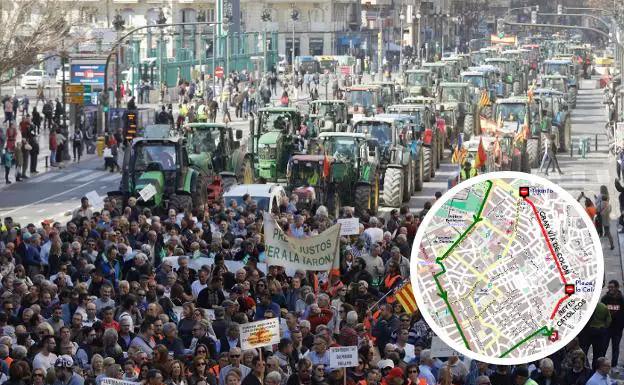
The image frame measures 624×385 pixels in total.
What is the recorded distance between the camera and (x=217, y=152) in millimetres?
42531

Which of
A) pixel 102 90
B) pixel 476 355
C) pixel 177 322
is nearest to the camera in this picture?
pixel 476 355

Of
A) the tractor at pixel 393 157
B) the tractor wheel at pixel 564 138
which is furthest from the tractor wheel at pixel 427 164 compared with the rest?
the tractor wheel at pixel 564 138

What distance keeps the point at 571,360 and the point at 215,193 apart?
62.2ft

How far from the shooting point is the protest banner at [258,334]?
19578 mm

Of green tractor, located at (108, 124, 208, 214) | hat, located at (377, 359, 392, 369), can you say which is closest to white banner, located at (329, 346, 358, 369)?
hat, located at (377, 359, 392, 369)

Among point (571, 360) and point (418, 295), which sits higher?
point (418, 295)

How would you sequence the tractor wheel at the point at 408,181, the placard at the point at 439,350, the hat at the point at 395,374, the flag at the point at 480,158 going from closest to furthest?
the hat at the point at 395,374
the placard at the point at 439,350
the flag at the point at 480,158
the tractor wheel at the point at 408,181

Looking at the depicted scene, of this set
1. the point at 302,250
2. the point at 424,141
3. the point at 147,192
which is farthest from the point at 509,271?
the point at 424,141

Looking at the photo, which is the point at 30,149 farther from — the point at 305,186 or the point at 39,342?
the point at 39,342

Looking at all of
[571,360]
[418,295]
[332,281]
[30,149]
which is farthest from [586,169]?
[418,295]

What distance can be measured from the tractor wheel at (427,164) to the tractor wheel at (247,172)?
6.76 meters

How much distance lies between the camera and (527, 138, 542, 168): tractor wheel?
53.1 metres

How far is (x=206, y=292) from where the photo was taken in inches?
917

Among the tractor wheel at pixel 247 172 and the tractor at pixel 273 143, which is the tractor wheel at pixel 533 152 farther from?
the tractor wheel at pixel 247 172
